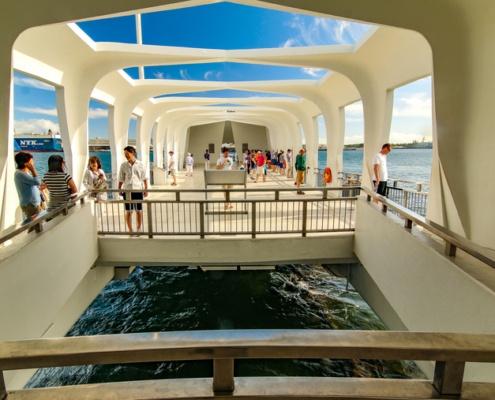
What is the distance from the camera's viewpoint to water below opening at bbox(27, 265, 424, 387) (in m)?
5.50

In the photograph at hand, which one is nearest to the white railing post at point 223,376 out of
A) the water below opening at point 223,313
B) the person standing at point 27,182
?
the water below opening at point 223,313

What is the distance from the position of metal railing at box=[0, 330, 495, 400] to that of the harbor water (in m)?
4.23

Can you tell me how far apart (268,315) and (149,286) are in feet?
11.2

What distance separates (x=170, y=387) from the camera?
1.61 meters

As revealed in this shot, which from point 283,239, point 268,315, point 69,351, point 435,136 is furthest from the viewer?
point 268,315

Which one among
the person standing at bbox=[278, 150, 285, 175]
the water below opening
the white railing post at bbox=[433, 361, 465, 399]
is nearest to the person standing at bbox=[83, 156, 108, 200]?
the water below opening

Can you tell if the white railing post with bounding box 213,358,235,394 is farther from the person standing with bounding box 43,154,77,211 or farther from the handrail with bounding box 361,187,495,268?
the person standing with bounding box 43,154,77,211

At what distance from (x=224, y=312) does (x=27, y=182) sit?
458 cm

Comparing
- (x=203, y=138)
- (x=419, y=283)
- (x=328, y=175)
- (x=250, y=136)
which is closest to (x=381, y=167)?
(x=419, y=283)

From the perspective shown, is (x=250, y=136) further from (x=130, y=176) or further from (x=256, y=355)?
(x=256, y=355)

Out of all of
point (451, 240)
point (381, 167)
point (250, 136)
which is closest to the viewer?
point (451, 240)

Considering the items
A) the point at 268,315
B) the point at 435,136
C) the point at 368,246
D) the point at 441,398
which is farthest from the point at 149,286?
the point at 441,398

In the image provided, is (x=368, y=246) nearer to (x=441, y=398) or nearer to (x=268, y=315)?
(x=268, y=315)

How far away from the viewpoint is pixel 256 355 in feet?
4.72
